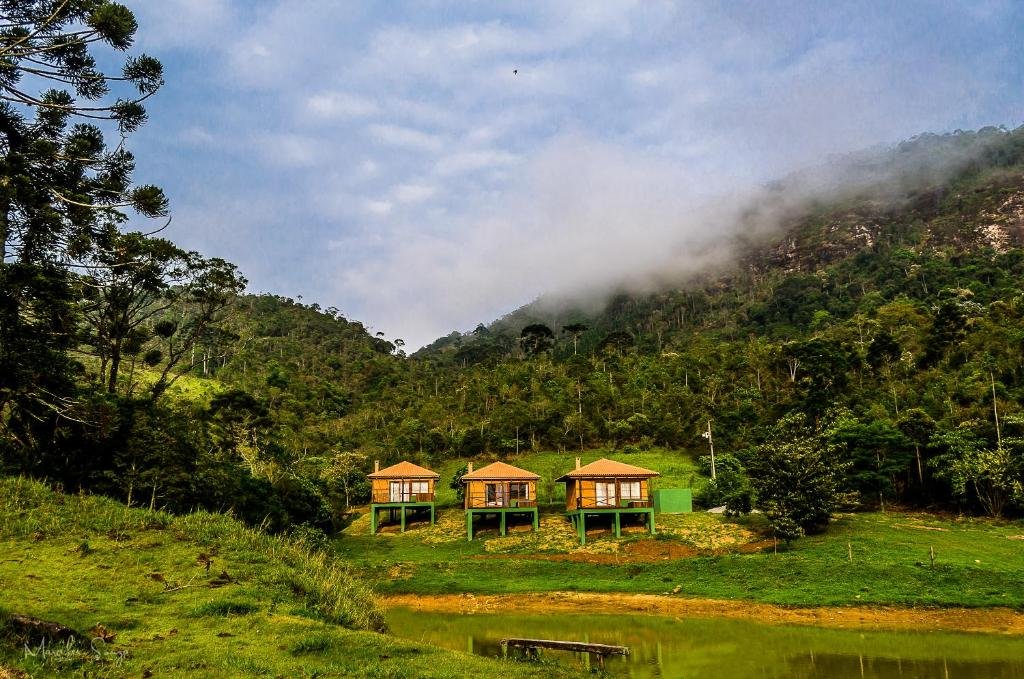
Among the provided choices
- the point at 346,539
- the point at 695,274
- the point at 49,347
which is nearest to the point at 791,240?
the point at 695,274

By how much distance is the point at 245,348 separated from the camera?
283ft

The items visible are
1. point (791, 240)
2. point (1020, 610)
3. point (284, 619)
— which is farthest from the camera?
point (791, 240)

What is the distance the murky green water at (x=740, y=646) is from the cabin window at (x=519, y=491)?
1427 cm

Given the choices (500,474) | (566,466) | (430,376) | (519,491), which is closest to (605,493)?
(519,491)

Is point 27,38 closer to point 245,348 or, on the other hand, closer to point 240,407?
point 240,407

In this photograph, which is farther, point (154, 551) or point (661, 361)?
point (661, 361)

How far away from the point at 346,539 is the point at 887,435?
31.3 metres

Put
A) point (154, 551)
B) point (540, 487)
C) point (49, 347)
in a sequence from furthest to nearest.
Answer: point (540, 487) < point (49, 347) < point (154, 551)

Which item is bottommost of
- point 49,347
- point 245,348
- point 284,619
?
point 284,619

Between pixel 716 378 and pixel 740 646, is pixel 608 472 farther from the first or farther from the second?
pixel 716 378

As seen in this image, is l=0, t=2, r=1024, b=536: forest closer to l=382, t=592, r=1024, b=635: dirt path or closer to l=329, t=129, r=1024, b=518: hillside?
l=329, t=129, r=1024, b=518: hillside

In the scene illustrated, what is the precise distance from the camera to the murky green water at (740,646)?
14789 millimetres

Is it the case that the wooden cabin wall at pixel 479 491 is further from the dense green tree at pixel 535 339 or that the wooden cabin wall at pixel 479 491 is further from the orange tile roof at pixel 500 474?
the dense green tree at pixel 535 339

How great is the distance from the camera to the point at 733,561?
27.7 meters
